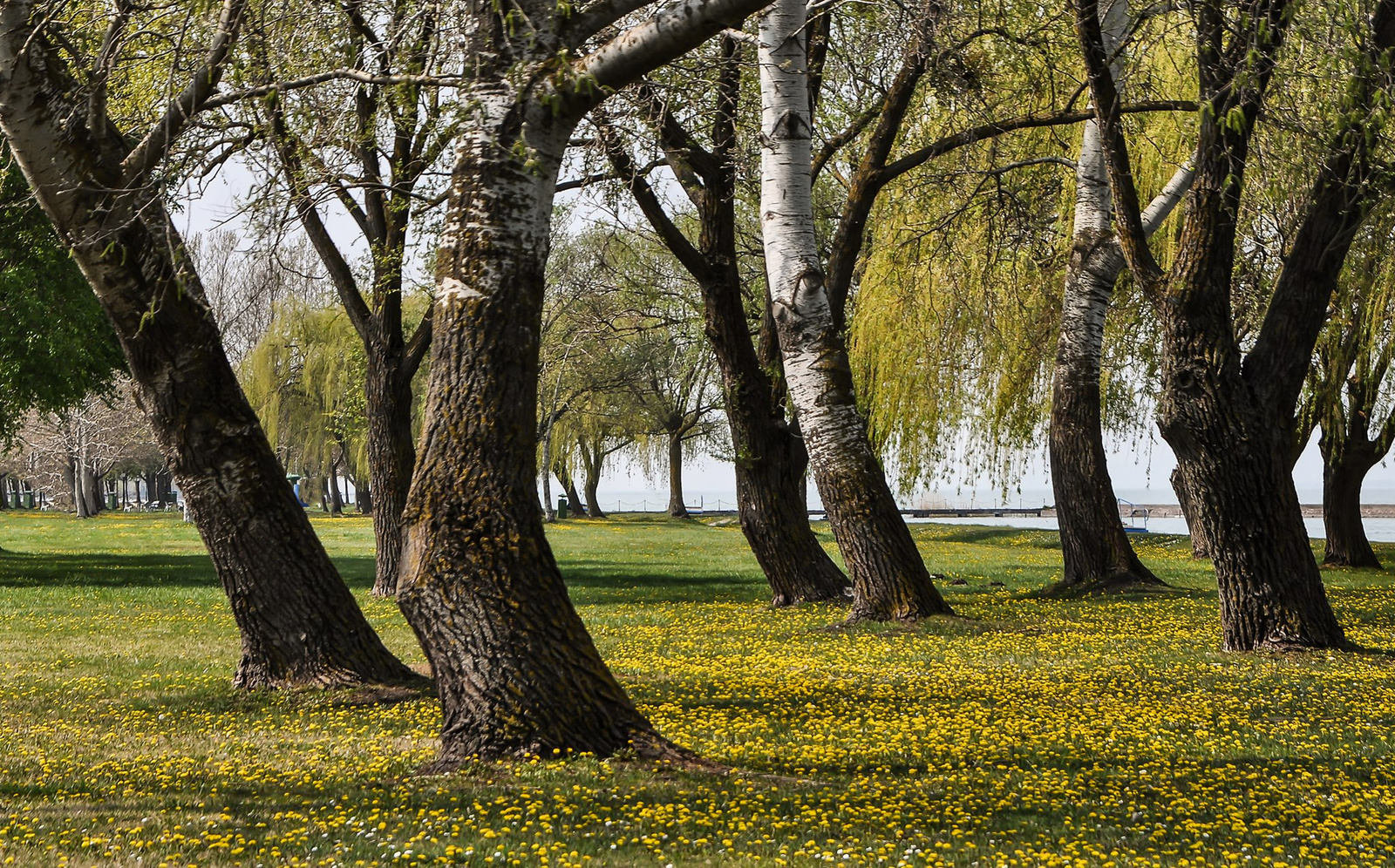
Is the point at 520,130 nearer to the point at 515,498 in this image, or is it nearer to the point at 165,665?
the point at 515,498

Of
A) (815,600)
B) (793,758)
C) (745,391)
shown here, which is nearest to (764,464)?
(745,391)

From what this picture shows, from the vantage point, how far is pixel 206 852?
4.69m

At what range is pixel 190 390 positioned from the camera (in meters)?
8.65

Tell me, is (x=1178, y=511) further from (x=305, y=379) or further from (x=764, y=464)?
(x=764, y=464)

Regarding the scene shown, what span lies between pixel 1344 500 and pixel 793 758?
19.9 m

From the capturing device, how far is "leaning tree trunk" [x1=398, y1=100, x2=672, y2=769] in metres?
6.16

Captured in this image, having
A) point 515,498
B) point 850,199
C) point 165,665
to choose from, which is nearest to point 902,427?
point 850,199

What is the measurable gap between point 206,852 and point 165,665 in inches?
288

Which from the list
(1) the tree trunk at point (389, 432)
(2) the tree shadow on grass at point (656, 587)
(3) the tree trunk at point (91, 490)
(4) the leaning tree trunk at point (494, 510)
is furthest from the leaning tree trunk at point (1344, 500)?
(3) the tree trunk at point (91, 490)

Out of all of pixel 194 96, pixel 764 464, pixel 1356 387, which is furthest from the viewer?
pixel 1356 387

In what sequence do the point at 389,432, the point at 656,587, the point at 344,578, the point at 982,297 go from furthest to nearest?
1. the point at 344,578
2. the point at 656,587
3. the point at 982,297
4. the point at 389,432

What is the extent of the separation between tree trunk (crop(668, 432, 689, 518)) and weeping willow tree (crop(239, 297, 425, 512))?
11.1 m

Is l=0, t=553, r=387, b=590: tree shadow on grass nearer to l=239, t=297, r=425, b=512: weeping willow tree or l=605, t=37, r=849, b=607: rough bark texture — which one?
l=605, t=37, r=849, b=607: rough bark texture

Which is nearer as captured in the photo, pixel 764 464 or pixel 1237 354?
pixel 1237 354
